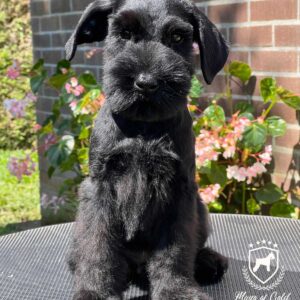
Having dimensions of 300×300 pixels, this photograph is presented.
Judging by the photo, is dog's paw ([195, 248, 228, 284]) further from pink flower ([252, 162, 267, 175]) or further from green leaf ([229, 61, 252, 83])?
green leaf ([229, 61, 252, 83])

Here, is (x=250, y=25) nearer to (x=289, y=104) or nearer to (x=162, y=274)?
(x=289, y=104)

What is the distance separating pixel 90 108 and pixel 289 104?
3.42 feet

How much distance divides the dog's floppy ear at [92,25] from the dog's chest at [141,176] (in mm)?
372

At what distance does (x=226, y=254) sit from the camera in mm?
2244

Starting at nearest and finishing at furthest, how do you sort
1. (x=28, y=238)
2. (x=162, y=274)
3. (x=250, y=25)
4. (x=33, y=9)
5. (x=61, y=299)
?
1. (x=162, y=274)
2. (x=61, y=299)
3. (x=28, y=238)
4. (x=250, y=25)
5. (x=33, y=9)

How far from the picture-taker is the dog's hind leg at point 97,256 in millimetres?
1691

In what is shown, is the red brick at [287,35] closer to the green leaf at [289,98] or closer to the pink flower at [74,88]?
the green leaf at [289,98]

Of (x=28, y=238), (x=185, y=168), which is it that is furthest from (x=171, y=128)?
(x=28, y=238)

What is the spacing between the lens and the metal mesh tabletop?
1886mm

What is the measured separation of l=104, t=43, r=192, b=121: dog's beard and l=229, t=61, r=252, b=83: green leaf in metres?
1.31

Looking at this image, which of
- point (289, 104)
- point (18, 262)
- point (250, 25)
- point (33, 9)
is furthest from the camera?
point (33, 9)

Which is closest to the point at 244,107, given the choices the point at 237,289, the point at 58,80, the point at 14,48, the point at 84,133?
the point at 84,133

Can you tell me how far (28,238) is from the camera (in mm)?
2480

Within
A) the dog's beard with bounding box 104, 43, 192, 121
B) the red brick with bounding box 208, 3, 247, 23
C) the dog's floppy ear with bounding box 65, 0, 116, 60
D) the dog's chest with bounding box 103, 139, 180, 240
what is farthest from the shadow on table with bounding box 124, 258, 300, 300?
the red brick with bounding box 208, 3, 247, 23
